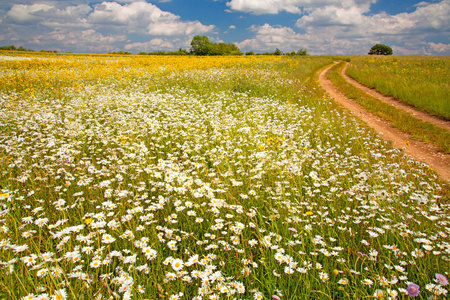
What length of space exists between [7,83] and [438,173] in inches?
769

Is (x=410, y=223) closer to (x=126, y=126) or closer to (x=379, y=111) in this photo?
(x=126, y=126)

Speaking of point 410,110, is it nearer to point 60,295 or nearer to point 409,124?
point 409,124

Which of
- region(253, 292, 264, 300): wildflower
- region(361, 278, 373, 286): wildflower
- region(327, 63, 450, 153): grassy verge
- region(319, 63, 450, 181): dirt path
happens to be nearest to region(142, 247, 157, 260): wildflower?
region(253, 292, 264, 300): wildflower

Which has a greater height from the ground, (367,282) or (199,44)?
(199,44)

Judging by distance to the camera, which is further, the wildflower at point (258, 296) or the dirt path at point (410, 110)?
the dirt path at point (410, 110)

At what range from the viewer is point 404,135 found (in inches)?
325

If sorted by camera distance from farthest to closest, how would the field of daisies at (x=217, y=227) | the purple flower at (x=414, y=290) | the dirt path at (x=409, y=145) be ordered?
the dirt path at (x=409, y=145), the field of daisies at (x=217, y=227), the purple flower at (x=414, y=290)

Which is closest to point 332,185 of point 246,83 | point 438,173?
point 438,173

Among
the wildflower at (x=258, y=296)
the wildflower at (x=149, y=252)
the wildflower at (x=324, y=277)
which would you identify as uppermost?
the wildflower at (x=149, y=252)

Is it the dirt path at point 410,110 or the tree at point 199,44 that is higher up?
the tree at point 199,44

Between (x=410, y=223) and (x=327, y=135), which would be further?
(x=327, y=135)

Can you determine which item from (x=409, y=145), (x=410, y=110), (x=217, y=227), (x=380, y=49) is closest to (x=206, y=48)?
(x=380, y=49)

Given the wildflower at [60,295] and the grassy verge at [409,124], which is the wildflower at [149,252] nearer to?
the wildflower at [60,295]

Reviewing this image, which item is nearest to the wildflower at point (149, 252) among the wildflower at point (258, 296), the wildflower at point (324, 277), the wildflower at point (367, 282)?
the wildflower at point (258, 296)
